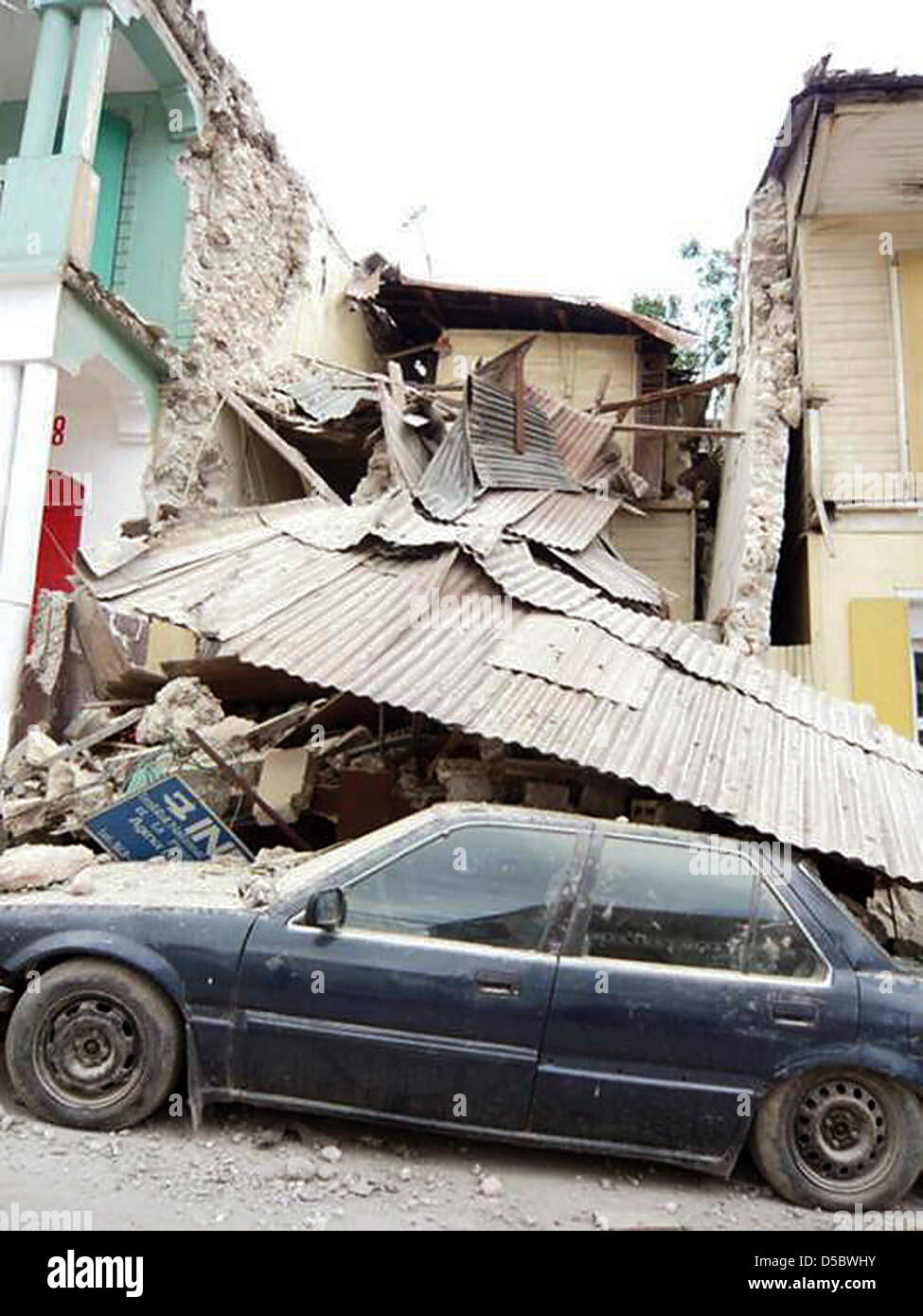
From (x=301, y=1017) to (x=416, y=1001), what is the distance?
438mm

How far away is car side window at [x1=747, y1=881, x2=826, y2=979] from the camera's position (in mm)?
3318

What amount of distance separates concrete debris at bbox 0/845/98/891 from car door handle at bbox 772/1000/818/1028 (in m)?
3.04

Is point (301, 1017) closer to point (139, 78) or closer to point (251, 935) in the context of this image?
point (251, 935)

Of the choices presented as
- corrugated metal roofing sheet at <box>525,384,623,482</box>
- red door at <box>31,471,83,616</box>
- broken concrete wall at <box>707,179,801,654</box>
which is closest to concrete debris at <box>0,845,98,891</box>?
red door at <box>31,471,83,616</box>

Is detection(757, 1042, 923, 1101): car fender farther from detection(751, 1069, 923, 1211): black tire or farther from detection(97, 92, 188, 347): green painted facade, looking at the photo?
detection(97, 92, 188, 347): green painted facade

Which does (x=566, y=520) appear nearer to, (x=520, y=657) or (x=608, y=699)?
(x=520, y=657)

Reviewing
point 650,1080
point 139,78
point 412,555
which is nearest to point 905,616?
point 412,555

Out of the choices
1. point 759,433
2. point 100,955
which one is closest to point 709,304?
point 759,433

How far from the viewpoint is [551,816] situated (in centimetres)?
358

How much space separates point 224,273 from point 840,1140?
11.1m

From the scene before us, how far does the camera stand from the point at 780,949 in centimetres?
335

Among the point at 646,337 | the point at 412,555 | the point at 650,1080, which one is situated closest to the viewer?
the point at 650,1080
